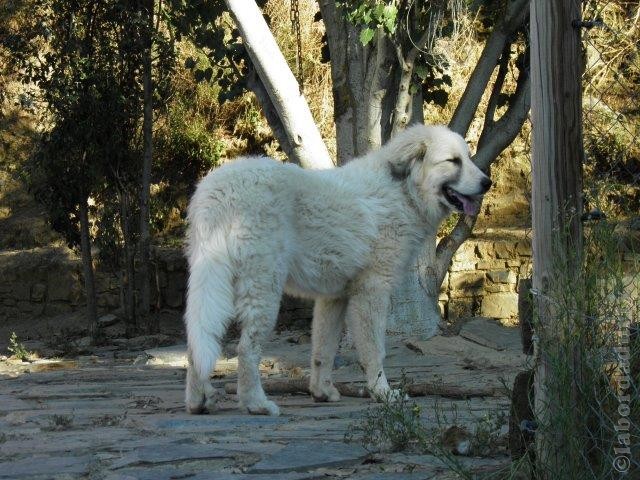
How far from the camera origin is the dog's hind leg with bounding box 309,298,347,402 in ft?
21.9

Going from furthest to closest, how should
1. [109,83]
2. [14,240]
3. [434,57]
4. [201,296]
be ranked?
[14,240]
[109,83]
[434,57]
[201,296]

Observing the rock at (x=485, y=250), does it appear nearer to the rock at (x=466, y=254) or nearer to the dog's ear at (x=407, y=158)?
the rock at (x=466, y=254)

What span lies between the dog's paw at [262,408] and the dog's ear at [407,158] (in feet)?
7.12

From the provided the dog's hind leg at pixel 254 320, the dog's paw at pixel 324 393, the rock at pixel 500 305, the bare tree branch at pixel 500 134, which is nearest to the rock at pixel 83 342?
the bare tree branch at pixel 500 134

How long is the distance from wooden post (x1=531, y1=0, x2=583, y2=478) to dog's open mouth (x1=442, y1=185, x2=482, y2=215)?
132 inches

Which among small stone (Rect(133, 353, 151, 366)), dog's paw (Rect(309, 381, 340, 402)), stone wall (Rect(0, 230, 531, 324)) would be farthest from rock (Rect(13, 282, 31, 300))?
dog's paw (Rect(309, 381, 340, 402))

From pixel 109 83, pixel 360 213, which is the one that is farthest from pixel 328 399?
pixel 109 83

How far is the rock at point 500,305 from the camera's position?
13.6m

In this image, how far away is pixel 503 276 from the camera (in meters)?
13.6

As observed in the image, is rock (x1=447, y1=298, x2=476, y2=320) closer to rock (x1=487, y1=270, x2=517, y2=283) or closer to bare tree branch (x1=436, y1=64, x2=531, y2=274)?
rock (x1=487, y1=270, x2=517, y2=283)

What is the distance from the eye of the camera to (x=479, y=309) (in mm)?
13656

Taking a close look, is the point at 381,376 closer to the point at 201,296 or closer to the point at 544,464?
the point at 201,296

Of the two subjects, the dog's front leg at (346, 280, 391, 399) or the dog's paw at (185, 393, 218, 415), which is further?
the dog's front leg at (346, 280, 391, 399)

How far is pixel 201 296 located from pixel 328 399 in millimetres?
1524
